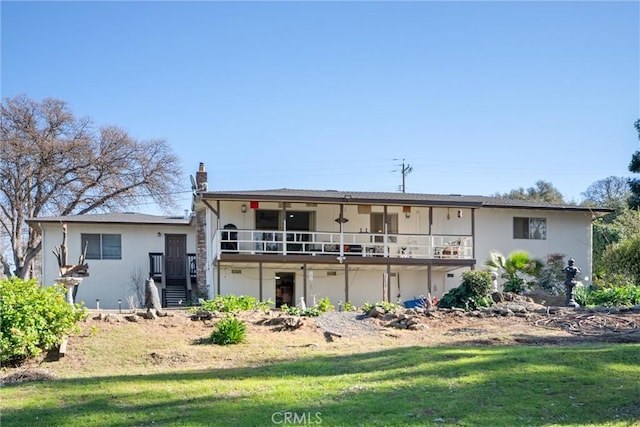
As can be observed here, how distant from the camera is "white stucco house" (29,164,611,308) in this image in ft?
89.4

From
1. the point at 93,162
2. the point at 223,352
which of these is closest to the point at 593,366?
the point at 223,352

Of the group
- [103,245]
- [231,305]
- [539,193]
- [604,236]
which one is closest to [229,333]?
[231,305]

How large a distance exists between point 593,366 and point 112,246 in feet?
75.5

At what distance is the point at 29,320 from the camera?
14.0m

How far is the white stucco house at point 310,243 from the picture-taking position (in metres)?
27.2

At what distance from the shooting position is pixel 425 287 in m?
29.5

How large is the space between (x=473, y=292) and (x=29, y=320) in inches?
456

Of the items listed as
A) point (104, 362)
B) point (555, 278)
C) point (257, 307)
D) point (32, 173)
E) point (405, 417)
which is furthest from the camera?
point (32, 173)

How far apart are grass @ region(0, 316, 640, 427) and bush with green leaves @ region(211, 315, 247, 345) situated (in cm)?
83

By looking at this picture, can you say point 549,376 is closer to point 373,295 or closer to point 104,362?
point 104,362

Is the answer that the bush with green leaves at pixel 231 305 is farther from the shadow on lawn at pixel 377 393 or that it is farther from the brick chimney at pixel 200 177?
the brick chimney at pixel 200 177

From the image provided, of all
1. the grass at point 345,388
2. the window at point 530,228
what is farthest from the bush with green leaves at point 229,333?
the window at point 530,228

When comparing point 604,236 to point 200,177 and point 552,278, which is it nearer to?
point 552,278

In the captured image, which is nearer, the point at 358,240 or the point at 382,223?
the point at 358,240
